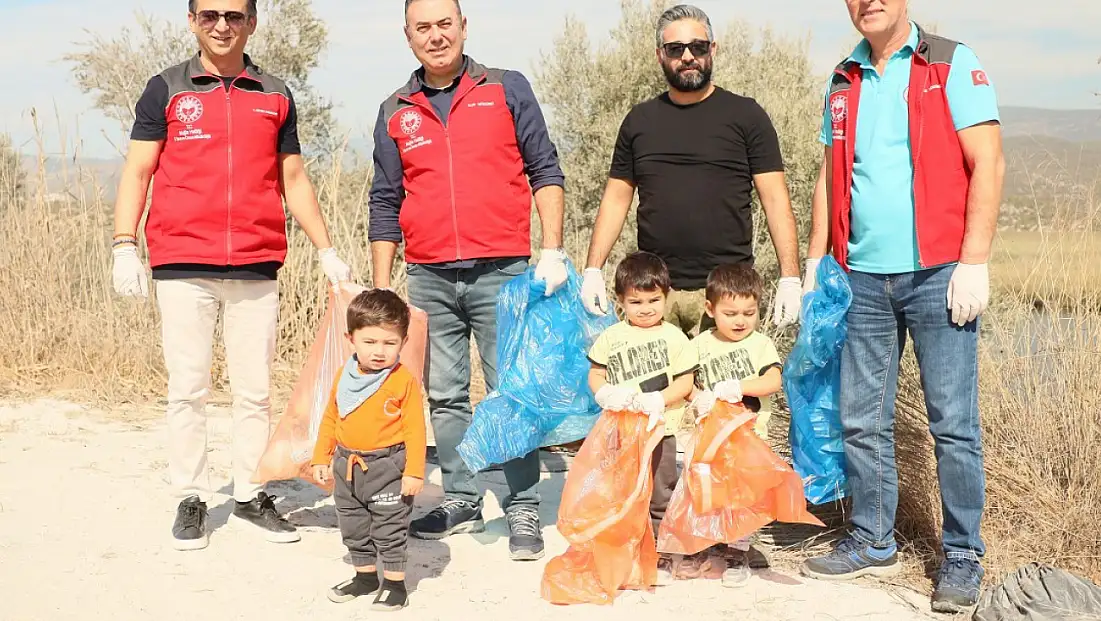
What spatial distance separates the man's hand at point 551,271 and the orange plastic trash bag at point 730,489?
0.82 meters

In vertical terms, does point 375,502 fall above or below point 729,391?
below

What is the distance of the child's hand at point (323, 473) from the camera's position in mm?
3580

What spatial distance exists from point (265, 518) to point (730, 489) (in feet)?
6.63

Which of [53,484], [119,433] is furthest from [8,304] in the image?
[53,484]

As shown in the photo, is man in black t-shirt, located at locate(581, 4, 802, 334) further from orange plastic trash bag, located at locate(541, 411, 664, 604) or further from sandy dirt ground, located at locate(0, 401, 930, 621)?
sandy dirt ground, located at locate(0, 401, 930, 621)

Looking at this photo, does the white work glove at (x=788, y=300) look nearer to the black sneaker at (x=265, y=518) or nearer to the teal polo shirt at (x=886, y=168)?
the teal polo shirt at (x=886, y=168)

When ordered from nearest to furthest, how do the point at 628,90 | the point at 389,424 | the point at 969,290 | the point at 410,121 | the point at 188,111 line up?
the point at 969,290 < the point at 389,424 < the point at 188,111 < the point at 410,121 < the point at 628,90

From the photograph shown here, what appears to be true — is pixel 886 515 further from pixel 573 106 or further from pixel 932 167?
pixel 573 106

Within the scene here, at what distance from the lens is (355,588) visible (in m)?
3.57

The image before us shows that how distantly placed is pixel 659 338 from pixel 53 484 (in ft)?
10.5

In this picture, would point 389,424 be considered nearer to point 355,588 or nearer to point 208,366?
point 355,588

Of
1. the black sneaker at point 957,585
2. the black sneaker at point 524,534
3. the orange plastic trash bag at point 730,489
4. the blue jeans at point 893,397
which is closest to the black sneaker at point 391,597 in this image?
the black sneaker at point 524,534

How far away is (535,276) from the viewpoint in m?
3.96

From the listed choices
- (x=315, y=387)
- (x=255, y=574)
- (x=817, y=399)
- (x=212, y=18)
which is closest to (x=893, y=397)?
(x=817, y=399)
